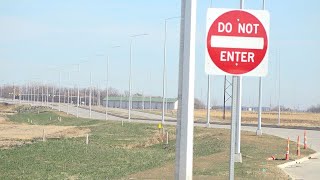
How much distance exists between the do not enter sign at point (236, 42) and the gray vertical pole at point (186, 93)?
1.07 ft

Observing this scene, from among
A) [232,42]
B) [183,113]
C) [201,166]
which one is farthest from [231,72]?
[201,166]

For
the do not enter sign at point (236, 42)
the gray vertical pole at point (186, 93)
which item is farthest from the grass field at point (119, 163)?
the do not enter sign at point (236, 42)

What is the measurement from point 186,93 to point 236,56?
27.2 inches

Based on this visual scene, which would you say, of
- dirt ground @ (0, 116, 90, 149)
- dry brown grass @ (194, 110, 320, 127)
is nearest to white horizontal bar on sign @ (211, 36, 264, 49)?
dirt ground @ (0, 116, 90, 149)

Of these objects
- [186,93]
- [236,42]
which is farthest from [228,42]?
[186,93]

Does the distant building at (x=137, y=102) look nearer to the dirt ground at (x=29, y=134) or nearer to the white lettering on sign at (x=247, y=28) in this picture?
the dirt ground at (x=29, y=134)

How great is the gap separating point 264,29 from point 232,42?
1.28 ft

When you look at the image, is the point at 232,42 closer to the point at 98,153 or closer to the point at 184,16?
the point at 184,16

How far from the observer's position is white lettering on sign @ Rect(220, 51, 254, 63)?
230 inches

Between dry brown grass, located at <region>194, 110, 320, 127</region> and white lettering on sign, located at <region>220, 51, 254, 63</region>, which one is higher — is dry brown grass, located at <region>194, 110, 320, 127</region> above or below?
below

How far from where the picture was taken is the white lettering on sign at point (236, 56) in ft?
19.2

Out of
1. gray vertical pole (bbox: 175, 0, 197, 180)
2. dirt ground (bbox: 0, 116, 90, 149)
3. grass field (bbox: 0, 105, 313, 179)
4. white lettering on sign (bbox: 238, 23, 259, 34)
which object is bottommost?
dirt ground (bbox: 0, 116, 90, 149)

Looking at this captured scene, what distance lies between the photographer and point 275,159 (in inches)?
947

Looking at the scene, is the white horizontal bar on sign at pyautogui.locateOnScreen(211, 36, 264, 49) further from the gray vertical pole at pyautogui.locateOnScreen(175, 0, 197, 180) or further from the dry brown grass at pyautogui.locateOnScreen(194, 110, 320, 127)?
the dry brown grass at pyautogui.locateOnScreen(194, 110, 320, 127)
